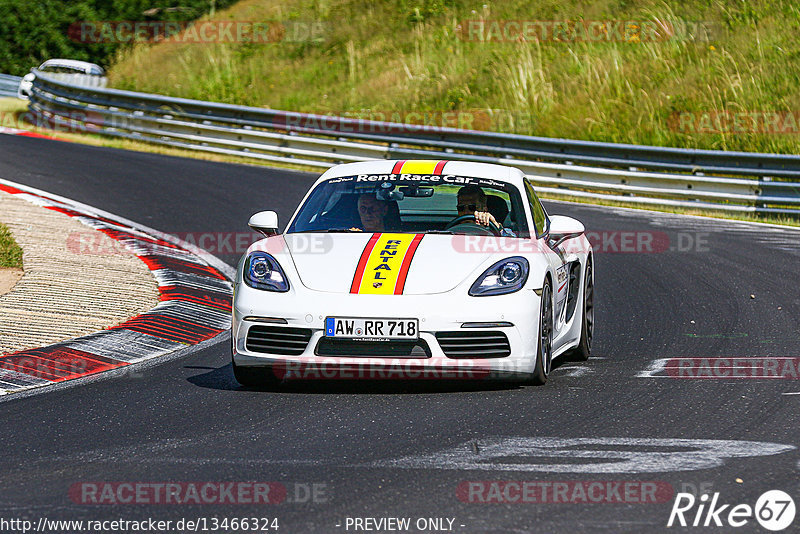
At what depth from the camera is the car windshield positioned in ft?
24.9

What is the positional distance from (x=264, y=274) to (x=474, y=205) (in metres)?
1.55

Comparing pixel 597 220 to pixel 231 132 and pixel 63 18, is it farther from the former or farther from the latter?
pixel 63 18

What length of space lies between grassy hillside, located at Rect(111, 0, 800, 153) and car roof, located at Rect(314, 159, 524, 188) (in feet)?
44.2

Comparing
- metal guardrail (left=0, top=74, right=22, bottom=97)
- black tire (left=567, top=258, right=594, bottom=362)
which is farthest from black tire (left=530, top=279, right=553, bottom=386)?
metal guardrail (left=0, top=74, right=22, bottom=97)

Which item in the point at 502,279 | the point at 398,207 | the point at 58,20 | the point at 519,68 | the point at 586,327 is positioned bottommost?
the point at 586,327

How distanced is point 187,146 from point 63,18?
19799 mm

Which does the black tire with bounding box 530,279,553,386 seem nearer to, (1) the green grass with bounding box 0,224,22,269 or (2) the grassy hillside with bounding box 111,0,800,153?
(1) the green grass with bounding box 0,224,22,269

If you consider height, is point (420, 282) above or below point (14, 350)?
above

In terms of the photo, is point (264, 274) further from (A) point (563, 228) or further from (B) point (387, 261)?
(A) point (563, 228)

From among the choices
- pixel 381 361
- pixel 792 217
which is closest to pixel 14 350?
pixel 381 361

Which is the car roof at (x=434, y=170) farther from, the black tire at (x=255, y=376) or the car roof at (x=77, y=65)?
the car roof at (x=77, y=65)

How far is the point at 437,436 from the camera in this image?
5594mm

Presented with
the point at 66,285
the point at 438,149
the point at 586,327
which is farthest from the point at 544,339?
the point at 438,149

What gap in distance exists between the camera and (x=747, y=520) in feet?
13.9
